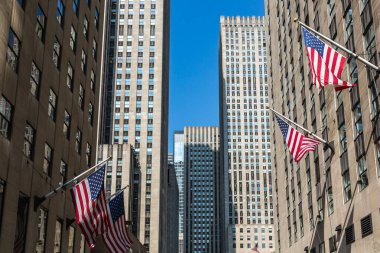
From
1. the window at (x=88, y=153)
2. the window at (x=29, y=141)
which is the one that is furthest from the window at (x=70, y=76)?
the window at (x=29, y=141)

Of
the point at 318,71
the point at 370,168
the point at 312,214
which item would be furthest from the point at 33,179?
the point at 312,214

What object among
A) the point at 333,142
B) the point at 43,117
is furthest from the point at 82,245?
the point at 333,142

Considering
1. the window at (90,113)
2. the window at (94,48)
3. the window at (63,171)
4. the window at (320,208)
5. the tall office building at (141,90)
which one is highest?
the tall office building at (141,90)

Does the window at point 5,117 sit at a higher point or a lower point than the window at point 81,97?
lower

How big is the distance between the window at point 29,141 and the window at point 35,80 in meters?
2.06

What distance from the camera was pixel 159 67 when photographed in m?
148

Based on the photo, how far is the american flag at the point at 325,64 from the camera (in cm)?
2384

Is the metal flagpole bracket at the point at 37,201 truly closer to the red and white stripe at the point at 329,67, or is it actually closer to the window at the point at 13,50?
the window at the point at 13,50

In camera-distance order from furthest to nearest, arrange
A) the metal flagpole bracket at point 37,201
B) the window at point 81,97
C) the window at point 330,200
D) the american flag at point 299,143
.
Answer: the window at point 330,200
the window at point 81,97
the american flag at point 299,143
the metal flagpole bracket at point 37,201

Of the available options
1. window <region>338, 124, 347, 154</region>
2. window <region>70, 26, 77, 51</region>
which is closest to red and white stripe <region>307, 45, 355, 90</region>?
window <region>338, 124, 347, 154</region>

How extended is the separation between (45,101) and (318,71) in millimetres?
15931

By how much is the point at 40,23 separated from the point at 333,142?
21.9 meters

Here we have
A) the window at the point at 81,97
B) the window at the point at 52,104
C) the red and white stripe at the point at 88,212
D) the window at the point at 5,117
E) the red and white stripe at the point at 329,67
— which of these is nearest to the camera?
the red and white stripe at the point at 329,67

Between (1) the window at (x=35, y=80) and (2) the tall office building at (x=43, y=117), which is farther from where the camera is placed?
(1) the window at (x=35, y=80)
